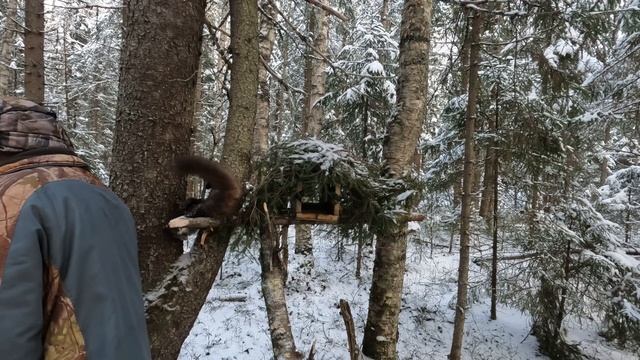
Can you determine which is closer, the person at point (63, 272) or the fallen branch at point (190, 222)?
the person at point (63, 272)

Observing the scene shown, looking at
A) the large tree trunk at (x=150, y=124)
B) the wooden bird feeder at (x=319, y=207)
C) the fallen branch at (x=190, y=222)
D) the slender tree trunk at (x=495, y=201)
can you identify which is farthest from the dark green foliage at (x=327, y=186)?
the slender tree trunk at (x=495, y=201)

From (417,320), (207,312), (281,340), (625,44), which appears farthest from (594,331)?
(281,340)

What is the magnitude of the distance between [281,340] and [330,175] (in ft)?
3.18

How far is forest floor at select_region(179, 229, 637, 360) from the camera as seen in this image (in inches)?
265

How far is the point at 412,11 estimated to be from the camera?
3768mm

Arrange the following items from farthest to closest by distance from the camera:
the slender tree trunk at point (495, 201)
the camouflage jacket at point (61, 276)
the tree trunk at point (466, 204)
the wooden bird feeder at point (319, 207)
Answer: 1. the slender tree trunk at point (495, 201)
2. the tree trunk at point (466, 204)
3. the wooden bird feeder at point (319, 207)
4. the camouflage jacket at point (61, 276)

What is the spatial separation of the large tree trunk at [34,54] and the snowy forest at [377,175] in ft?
0.09

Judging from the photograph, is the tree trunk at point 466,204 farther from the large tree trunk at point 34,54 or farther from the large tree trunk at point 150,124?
the large tree trunk at point 34,54

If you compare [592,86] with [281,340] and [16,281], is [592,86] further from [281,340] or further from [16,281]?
[16,281]

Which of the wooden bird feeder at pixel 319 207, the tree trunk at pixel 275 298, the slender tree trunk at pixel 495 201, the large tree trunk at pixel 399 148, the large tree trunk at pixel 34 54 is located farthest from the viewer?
the slender tree trunk at pixel 495 201

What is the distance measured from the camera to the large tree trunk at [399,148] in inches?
145

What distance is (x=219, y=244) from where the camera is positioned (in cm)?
216

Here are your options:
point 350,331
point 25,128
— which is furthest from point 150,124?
point 350,331

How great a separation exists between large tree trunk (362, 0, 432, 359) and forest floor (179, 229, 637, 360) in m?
3.05
